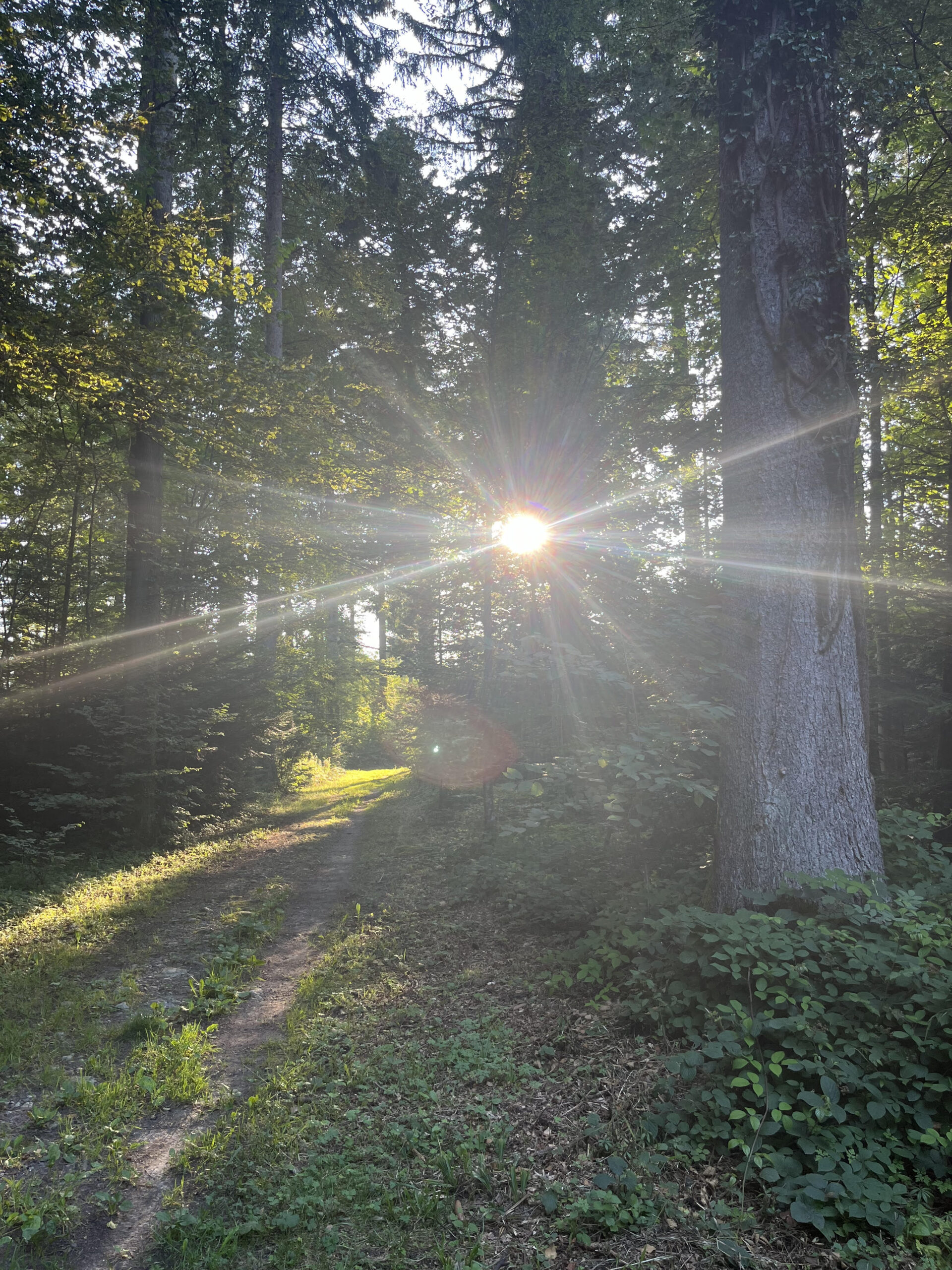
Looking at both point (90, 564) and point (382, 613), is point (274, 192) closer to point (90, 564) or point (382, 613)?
point (90, 564)

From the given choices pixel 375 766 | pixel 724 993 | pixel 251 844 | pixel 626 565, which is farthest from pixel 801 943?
pixel 375 766

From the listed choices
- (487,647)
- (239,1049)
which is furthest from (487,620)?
(239,1049)

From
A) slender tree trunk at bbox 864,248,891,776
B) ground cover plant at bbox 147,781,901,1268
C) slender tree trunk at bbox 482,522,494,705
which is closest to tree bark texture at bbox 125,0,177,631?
slender tree trunk at bbox 482,522,494,705

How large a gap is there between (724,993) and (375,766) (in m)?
36.6

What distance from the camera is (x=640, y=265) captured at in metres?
11.0

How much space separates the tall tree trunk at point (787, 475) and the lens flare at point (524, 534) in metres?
6.34

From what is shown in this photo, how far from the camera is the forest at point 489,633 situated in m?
3.32

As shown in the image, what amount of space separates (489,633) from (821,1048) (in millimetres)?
8594

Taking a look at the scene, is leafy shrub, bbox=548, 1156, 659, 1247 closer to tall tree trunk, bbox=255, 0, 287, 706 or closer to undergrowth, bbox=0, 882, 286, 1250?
undergrowth, bbox=0, 882, 286, 1250

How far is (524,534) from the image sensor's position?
12.3m

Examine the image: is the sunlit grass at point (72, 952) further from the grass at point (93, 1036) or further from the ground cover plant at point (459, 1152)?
the ground cover plant at point (459, 1152)

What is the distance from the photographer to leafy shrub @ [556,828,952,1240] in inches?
117

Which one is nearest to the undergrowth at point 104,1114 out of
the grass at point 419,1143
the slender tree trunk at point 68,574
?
the grass at point 419,1143

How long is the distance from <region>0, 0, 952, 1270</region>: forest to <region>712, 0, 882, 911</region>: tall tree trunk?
0.12 feet
